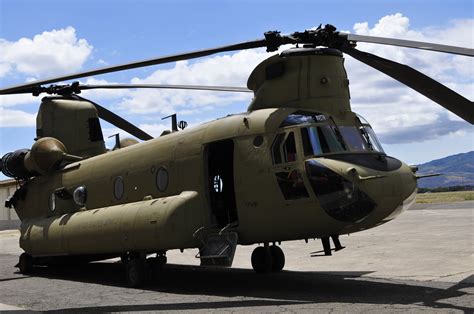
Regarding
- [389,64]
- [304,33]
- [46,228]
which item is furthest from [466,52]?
[46,228]

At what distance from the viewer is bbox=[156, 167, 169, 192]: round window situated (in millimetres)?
11625

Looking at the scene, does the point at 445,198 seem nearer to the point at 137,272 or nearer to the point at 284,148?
the point at 137,272

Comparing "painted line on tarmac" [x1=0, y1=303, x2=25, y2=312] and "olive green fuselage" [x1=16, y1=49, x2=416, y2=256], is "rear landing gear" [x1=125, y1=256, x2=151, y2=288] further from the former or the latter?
"painted line on tarmac" [x1=0, y1=303, x2=25, y2=312]

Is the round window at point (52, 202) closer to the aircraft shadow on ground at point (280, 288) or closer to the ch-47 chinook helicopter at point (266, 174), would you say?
the ch-47 chinook helicopter at point (266, 174)

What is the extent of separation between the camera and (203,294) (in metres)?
10.2

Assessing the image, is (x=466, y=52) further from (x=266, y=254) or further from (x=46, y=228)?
(x=46, y=228)

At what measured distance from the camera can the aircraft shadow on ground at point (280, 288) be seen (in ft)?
28.8

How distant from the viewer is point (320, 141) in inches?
372

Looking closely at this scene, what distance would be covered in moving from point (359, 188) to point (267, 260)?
176 inches

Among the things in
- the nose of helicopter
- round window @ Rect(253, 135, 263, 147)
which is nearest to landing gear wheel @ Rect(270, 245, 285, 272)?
round window @ Rect(253, 135, 263, 147)

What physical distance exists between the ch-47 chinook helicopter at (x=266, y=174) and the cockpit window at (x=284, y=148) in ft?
0.06

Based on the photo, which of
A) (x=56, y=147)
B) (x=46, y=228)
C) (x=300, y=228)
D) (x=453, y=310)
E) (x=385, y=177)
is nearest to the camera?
(x=453, y=310)

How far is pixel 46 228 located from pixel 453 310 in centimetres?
1049

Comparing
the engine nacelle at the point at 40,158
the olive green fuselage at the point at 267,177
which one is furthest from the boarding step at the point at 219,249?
the engine nacelle at the point at 40,158
